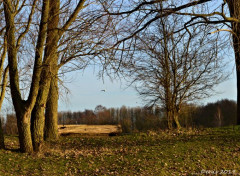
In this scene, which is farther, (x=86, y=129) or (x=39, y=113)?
(x=86, y=129)

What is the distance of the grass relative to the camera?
575 centimetres

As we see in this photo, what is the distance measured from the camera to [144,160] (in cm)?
642

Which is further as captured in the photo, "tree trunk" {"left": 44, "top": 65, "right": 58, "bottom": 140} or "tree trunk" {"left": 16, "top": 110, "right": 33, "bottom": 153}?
"tree trunk" {"left": 44, "top": 65, "right": 58, "bottom": 140}

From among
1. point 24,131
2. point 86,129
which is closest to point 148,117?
point 86,129

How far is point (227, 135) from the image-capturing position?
944cm

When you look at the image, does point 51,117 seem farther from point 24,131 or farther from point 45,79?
point 45,79

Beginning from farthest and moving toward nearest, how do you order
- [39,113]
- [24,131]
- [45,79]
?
[39,113], [45,79], [24,131]

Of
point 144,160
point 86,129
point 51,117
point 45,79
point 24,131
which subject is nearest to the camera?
point 144,160

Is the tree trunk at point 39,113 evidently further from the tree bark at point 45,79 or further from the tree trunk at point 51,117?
the tree trunk at point 51,117

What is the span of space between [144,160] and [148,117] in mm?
8007

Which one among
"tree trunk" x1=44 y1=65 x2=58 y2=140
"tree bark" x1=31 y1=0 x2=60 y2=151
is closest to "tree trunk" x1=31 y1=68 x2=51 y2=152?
"tree bark" x1=31 y1=0 x2=60 y2=151

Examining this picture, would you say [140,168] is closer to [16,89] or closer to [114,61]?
[114,61]

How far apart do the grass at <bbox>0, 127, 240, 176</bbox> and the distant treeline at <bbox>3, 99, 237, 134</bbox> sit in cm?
414

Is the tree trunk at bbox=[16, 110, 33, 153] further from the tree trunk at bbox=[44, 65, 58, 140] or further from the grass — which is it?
the tree trunk at bbox=[44, 65, 58, 140]
